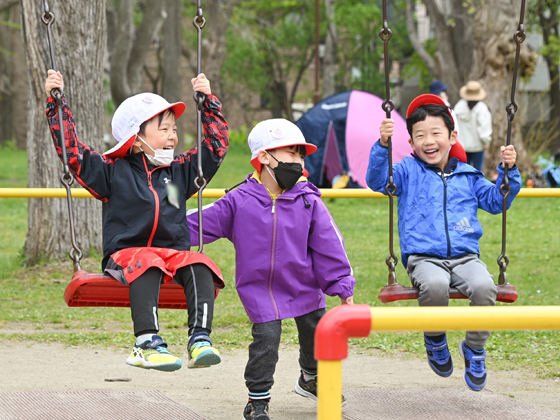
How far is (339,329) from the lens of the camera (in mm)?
2139

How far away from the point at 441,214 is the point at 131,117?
1.53m

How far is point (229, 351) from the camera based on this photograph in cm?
Answer: 515

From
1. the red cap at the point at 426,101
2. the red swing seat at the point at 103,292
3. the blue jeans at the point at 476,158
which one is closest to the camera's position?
the red swing seat at the point at 103,292

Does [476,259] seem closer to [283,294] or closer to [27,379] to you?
[283,294]

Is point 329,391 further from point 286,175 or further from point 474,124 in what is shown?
point 474,124

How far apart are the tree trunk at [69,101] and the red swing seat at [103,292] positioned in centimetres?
363

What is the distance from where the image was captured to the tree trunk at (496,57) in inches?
525

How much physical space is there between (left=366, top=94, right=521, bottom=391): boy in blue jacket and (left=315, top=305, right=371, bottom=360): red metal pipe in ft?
4.96

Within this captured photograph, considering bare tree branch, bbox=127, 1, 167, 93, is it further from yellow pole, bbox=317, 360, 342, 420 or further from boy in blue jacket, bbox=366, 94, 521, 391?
yellow pole, bbox=317, 360, 342, 420

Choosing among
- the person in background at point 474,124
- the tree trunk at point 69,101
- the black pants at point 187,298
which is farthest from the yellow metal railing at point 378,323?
the person in background at point 474,124

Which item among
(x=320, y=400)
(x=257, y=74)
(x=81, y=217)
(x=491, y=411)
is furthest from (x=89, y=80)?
(x=257, y=74)

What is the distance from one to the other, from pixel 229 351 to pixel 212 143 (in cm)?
181

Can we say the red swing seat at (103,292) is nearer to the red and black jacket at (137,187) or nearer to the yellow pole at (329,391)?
the red and black jacket at (137,187)

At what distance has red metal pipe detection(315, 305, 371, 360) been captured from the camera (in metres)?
2.12
